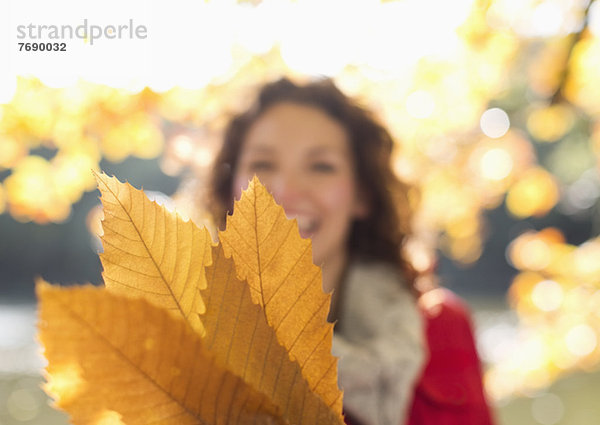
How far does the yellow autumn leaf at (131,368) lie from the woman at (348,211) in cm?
83

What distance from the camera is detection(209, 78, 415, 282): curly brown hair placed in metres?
1.47

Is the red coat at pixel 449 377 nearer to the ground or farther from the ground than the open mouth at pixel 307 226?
nearer to the ground

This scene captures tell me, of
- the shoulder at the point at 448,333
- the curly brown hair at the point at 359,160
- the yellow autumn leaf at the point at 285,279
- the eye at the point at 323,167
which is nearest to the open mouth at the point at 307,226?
the eye at the point at 323,167

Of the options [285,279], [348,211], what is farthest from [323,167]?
[285,279]

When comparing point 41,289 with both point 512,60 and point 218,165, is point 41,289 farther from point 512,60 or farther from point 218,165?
point 512,60

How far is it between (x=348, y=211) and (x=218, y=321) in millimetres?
1230

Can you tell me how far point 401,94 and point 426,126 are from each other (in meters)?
0.21

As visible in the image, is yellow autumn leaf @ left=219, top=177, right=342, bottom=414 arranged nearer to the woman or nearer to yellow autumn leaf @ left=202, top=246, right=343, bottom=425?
yellow autumn leaf @ left=202, top=246, right=343, bottom=425

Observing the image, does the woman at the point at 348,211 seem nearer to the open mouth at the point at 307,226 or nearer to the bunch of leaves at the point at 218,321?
the open mouth at the point at 307,226

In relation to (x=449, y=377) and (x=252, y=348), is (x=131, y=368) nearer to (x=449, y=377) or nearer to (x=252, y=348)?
(x=252, y=348)

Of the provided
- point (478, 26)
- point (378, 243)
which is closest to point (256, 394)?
point (378, 243)

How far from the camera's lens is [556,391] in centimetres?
543

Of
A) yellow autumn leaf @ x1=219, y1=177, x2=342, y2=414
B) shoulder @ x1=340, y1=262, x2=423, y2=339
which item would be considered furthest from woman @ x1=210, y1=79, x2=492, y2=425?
yellow autumn leaf @ x1=219, y1=177, x2=342, y2=414

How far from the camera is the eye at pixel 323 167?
1.23 meters
